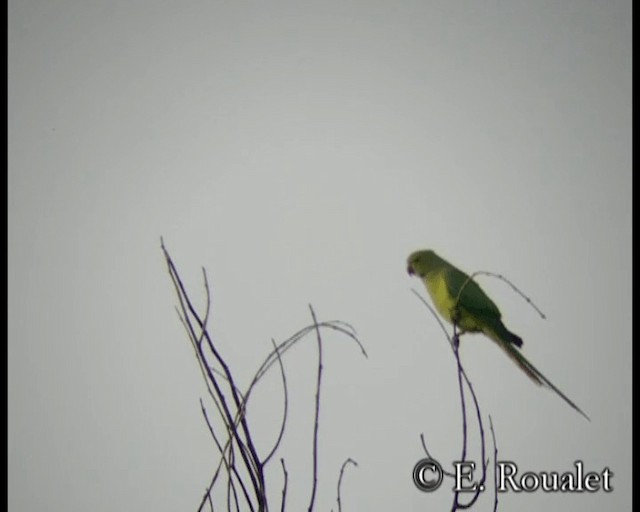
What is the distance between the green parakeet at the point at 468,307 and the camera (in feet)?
2.69

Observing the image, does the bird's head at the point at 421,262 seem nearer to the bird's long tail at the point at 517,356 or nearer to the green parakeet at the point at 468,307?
the green parakeet at the point at 468,307

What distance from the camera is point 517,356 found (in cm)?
87

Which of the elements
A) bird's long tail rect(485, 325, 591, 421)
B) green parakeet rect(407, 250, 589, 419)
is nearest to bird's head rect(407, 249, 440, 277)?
green parakeet rect(407, 250, 589, 419)

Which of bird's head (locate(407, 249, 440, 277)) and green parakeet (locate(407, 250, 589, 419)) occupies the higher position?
bird's head (locate(407, 249, 440, 277))

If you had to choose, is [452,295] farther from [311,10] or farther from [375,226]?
[311,10]

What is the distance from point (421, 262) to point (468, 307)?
0.41 ft

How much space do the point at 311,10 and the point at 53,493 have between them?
2.94 feet

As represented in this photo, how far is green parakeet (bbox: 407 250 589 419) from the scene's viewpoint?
821 millimetres

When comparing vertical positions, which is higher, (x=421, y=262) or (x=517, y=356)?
(x=421, y=262)

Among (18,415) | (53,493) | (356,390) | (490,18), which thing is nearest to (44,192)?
Answer: (18,415)

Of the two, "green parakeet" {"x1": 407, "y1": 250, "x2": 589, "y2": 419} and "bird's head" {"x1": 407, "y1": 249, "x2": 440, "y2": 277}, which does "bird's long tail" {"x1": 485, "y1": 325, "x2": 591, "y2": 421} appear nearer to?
"green parakeet" {"x1": 407, "y1": 250, "x2": 589, "y2": 419}

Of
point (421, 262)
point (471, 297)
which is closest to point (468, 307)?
point (471, 297)

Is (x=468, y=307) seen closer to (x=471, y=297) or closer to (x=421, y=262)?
(x=471, y=297)

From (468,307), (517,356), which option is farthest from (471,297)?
(517,356)
